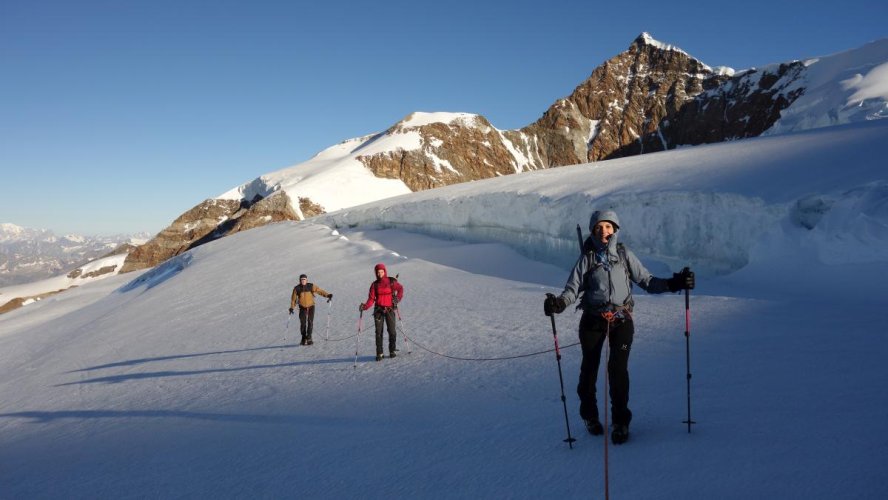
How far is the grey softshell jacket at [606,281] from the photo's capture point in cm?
405

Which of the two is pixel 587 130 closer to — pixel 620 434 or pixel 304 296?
pixel 304 296

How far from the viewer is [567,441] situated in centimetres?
426

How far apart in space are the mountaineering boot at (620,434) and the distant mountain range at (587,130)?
203ft

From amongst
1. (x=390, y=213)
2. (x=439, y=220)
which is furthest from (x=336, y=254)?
(x=390, y=213)

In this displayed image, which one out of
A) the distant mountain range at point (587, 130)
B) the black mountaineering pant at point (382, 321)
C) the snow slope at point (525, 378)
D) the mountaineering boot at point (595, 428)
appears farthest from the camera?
the distant mountain range at point (587, 130)

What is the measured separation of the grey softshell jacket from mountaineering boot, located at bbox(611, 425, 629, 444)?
3.14 ft

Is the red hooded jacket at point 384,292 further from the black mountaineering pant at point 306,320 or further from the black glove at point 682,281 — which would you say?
the black glove at point 682,281

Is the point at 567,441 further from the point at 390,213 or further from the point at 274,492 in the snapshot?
the point at 390,213

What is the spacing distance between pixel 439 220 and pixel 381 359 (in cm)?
1828

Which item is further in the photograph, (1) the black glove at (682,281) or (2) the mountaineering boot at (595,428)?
(2) the mountaineering boot at (595,428)

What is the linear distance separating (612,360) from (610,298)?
50 centimetres

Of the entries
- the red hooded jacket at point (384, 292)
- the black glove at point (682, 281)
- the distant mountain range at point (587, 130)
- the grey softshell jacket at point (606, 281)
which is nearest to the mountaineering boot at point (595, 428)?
the grey softshell jacket at point (606, 281)

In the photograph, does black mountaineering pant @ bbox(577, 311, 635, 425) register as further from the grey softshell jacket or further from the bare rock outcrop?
the bare rock outcrop

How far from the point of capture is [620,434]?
4.08 metres
